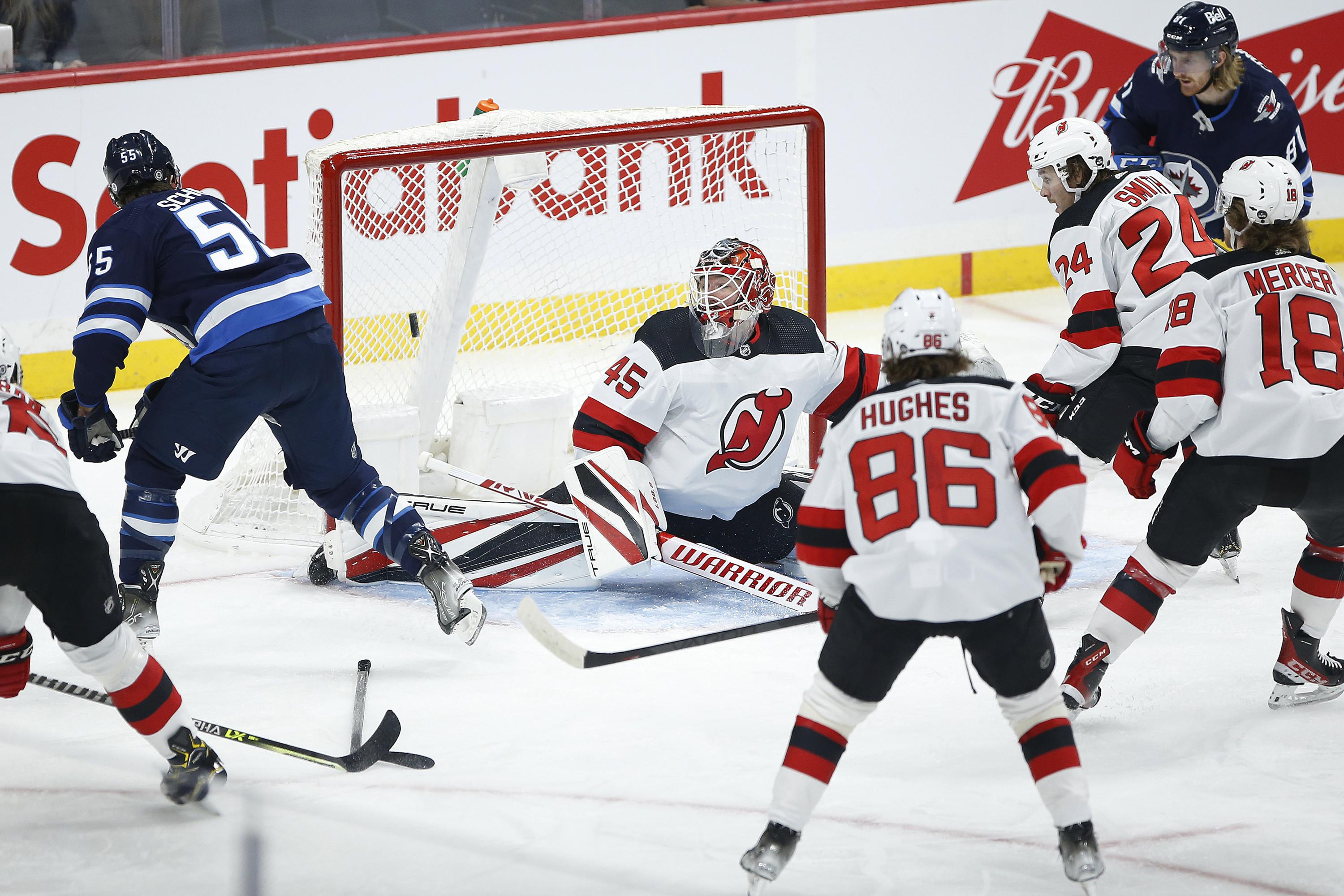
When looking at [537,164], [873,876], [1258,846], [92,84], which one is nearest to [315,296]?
[537,164]

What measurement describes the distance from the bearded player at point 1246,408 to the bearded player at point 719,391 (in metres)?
0.91

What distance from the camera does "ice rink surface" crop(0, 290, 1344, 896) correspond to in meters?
2.58

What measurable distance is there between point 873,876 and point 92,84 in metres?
4.22

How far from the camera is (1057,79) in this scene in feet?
23.4

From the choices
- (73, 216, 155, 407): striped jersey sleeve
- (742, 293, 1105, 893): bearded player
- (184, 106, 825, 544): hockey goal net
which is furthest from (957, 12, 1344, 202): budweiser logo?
(742, 293, 1105, 893): bearded player

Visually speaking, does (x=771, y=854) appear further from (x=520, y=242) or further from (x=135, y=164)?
(x=520, y=242)

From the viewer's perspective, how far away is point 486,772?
9.70ft

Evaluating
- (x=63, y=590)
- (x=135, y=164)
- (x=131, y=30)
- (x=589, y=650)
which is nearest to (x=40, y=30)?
(x=131, y=30)

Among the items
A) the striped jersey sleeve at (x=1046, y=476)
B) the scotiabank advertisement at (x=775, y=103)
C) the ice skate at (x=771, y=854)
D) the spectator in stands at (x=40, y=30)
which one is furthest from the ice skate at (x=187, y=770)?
the spectator in stands at (x=40, y=30)

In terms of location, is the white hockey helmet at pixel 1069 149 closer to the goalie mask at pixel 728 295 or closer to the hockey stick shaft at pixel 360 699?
the goalie mask at pixel 728 295

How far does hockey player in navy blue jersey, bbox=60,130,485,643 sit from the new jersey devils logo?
711 millimetres

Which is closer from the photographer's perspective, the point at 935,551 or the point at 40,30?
the point at 935,551

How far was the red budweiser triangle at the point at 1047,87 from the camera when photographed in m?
7.10

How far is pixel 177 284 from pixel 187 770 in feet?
3.55
